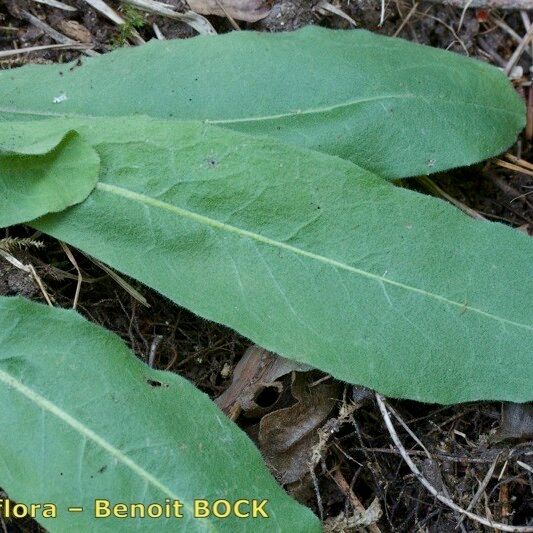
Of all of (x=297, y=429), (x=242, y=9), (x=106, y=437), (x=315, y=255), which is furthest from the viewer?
(x=242, y=9)

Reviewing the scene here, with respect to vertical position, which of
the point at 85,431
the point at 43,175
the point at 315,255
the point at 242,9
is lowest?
the point at 85,431

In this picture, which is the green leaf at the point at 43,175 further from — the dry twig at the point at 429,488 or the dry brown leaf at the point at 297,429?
the dry twig at the point at 429,488

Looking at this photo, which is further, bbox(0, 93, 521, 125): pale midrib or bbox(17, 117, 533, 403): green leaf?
bbox(0, 93, 521, 125): pale midrib

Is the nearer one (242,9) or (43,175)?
(43,175)

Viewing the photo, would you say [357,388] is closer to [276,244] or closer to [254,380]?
[254,380]

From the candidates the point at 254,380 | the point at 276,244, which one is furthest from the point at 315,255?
the point at 254,380

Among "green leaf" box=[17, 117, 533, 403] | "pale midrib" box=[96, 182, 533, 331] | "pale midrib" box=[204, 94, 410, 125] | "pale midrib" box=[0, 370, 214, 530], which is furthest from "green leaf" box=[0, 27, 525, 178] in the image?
"pale midrib" box=[0, 370, 214, 530]

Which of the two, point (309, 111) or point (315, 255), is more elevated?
point (309, 111)

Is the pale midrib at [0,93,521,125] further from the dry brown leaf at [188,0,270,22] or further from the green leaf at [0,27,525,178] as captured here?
the dry brown leaf at [188,0,270,22]
